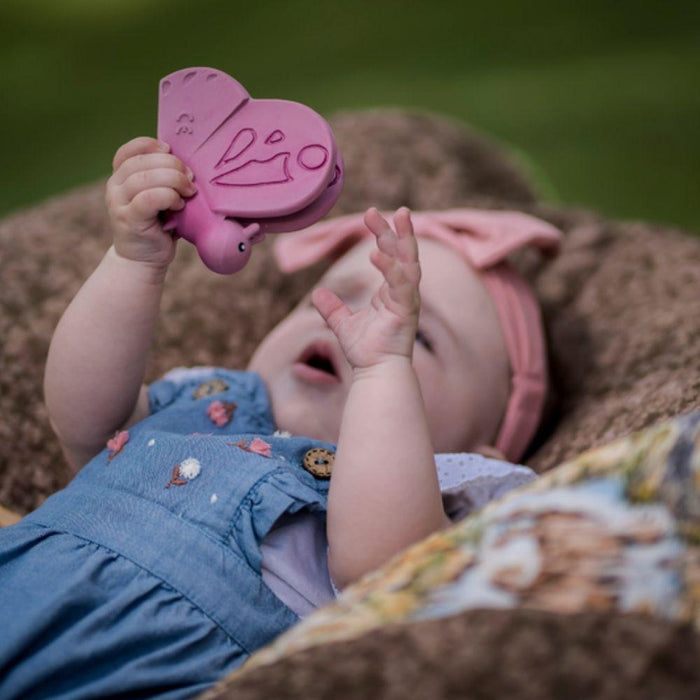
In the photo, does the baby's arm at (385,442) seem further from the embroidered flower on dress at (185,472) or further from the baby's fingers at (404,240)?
the embroidered flower on dress at (185,472)

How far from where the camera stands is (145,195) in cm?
Answer: 77

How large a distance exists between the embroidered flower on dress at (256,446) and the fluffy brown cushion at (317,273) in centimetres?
36

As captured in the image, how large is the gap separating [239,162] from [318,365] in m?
0.28

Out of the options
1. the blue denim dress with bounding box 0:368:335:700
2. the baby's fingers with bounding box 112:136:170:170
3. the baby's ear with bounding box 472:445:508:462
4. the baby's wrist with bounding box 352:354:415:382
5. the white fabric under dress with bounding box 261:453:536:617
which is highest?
the baby's fingers with bounding box 112:136:170:170

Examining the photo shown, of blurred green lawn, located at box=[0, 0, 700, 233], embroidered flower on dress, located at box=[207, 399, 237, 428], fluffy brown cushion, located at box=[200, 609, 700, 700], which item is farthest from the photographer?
blurred green lawn, located at box=[0, 0, 700, 233]

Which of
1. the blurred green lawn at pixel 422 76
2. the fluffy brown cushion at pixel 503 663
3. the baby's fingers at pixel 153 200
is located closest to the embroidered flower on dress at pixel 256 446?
the baby's fingers at pixel 153 200

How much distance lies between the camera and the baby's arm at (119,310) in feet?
2.56

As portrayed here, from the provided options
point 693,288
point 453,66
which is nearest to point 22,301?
point 693,288

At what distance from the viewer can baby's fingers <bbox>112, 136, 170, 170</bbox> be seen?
800 millimetres

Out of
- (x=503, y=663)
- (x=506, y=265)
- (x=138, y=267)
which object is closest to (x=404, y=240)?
(x=138, y=267)

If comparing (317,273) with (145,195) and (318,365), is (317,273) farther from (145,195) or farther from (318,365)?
(145,195)

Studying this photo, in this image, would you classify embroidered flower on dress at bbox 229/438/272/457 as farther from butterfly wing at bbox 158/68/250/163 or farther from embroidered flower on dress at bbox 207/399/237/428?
butterfly wing at bbox 158/68/250/163

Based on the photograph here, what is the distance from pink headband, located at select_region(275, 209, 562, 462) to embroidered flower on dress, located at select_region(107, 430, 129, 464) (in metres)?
0.43

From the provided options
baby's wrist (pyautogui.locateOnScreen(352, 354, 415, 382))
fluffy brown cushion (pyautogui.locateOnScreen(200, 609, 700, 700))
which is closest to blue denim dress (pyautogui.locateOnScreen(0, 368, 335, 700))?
baby's wrist (pyautogui.locateOnScreen(352, 354, 415, 382))
